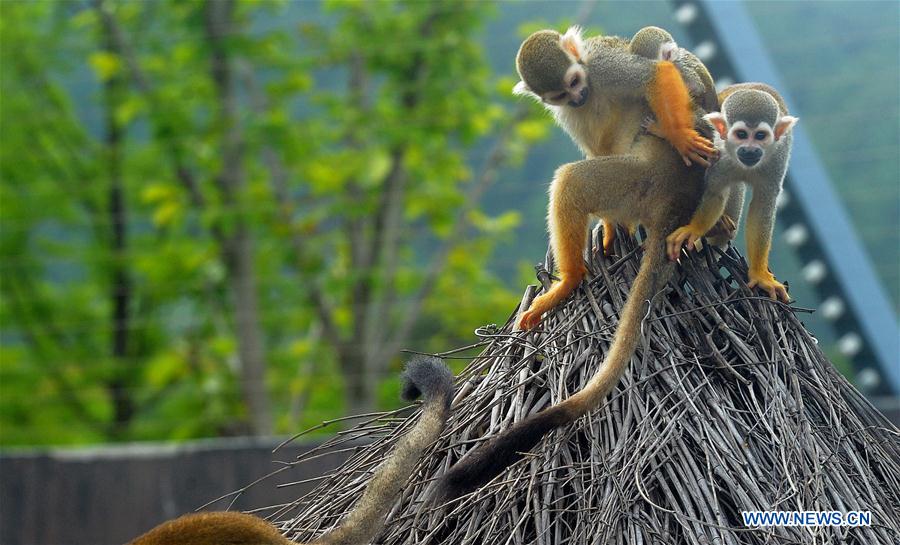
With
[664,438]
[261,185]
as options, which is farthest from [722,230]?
[261,185]

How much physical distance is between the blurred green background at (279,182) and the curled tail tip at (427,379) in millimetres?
4419

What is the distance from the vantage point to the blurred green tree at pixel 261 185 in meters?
8.37

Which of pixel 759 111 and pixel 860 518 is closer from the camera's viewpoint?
pixel 860 518

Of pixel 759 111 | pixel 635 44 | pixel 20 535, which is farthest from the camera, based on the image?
pixel 20 535

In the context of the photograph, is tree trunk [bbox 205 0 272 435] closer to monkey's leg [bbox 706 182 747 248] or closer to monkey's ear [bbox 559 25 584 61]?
monkey's ear [bbox 559 25 584 61]

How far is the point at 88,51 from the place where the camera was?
9.01 meters

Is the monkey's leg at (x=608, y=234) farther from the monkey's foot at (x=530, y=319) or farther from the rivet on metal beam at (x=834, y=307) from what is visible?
the rivet on metal beam at (x=834, y=307)

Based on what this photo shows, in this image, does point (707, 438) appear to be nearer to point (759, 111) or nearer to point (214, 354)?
point (759, 111)

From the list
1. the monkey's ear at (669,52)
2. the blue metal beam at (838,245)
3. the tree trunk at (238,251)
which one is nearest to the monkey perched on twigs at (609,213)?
the monkey's ear at (669,52)

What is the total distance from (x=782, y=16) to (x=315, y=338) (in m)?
5.32

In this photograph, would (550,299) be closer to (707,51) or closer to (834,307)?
(707,51)

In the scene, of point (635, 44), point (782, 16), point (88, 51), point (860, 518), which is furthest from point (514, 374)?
point (782, 16)

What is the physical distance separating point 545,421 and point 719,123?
4.08 ft

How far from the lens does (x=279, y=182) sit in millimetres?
8836
